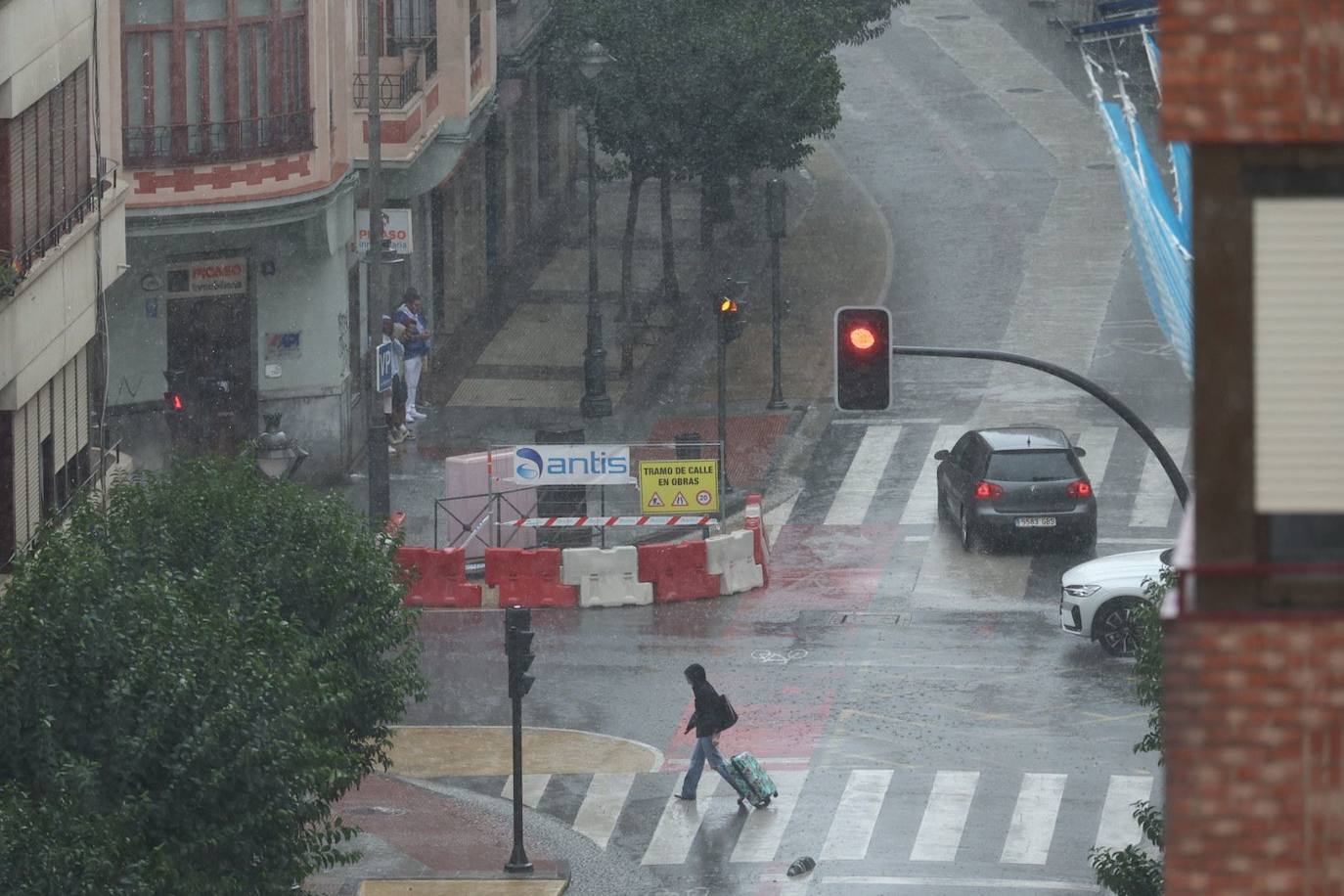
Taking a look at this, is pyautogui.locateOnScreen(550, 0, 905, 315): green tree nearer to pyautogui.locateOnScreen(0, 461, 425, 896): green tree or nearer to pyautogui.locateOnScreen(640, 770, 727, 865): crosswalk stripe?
pyautogui.locateOnScreen(640, 770, 727, 865): crosswalk stripe

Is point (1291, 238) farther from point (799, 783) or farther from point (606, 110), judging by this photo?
point (606, 110)

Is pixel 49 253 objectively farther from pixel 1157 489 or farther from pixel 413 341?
pixel 1157 489

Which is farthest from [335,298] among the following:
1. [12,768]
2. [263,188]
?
[12,768]

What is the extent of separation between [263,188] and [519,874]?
14.3m

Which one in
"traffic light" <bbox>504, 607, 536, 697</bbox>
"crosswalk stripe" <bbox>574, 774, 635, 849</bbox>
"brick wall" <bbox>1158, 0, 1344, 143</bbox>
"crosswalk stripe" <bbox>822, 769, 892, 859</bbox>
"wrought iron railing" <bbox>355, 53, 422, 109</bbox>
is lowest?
"crosswalk stripe" <bbox>574, 774, 635, 849</bbox>

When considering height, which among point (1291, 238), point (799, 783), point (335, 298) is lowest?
point (799, 783)

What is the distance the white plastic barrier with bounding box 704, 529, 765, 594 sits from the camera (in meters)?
29.7

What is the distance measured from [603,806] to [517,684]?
2.66 m

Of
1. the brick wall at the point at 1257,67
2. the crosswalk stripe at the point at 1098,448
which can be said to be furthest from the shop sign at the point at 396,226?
the brick wall at the point at 1257,67

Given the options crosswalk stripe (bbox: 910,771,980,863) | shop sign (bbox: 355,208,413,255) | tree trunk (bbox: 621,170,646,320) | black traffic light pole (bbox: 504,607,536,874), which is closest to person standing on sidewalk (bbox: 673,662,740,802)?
crosswalk stripe (bbox: 910,771,980,863)

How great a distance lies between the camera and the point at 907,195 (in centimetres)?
5097

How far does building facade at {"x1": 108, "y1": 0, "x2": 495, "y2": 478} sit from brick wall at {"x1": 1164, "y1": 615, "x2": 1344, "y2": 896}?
25773mm

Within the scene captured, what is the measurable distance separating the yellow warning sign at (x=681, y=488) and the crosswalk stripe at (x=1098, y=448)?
6.07 metres

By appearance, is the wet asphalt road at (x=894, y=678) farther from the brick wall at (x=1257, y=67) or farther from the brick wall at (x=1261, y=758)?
the brick wall at (x=1257, y=67)
